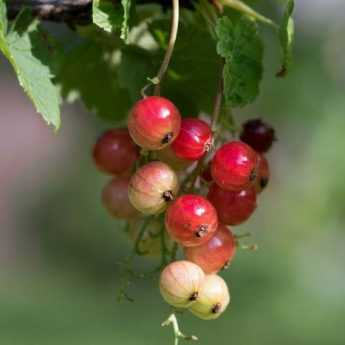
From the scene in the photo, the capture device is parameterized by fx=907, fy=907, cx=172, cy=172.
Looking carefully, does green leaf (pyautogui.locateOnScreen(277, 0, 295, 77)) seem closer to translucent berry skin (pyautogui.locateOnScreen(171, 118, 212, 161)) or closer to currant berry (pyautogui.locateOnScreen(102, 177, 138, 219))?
translucent berry skin (pyautogui.locateOnScreen(171, 118, 212, 161))

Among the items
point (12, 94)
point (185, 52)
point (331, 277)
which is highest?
point (12, 94)

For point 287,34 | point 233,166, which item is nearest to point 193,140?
point 233,166

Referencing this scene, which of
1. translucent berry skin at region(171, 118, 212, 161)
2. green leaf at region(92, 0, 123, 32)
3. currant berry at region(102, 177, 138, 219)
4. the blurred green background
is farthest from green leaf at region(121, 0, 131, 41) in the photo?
the blurred green background

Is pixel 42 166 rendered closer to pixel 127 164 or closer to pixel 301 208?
pixel 301 208

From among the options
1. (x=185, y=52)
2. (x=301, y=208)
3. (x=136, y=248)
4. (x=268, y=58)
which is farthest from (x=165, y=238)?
(x=301, y=208)

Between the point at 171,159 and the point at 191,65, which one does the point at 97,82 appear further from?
the point at 171,159
